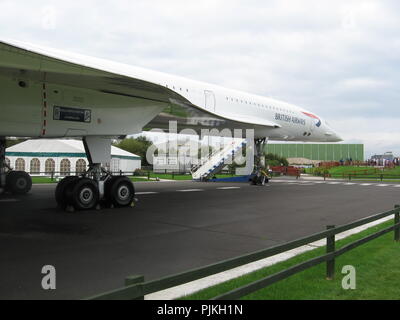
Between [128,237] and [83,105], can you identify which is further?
[83,105]

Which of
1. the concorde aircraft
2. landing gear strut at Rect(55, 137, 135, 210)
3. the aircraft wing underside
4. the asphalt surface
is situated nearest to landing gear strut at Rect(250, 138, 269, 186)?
the aircraft wing underside

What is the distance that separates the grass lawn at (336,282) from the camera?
13.7 ft

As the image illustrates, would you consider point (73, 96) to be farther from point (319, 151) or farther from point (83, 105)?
point (319, 151)

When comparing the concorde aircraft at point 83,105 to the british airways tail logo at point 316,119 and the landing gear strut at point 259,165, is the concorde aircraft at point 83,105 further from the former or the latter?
the british airways tail logo at point 316,119

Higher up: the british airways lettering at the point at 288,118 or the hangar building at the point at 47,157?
the british airways lettering at the point at 288,118

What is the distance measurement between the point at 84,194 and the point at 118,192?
1.06 m

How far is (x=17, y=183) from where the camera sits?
586 inches

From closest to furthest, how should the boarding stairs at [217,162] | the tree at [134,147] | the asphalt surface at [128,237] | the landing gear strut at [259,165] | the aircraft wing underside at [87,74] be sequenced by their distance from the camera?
the asphalt surface at [128,237], the aircraft wing underside at [87,74], the landing gear strut at [259,165], the boarding stairs at [217,162], the tree at [134,147]

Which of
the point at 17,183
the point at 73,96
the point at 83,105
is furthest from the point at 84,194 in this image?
the point at 17,183

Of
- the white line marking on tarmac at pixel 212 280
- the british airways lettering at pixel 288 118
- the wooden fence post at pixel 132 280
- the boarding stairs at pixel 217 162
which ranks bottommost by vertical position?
the white line marking on tarmac at pixel 212 280

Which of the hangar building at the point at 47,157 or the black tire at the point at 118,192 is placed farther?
the hangar building at the point at 47,157

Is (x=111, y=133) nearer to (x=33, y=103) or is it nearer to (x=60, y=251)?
(x=33, y=103)

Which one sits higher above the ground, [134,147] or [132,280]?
[134,147]

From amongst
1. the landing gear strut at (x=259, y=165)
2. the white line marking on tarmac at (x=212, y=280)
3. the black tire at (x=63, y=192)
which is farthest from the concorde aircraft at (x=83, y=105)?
the landing gear strut at (x=259, y=165)
